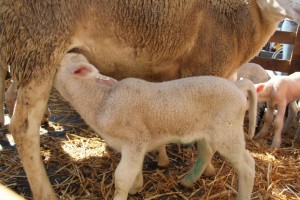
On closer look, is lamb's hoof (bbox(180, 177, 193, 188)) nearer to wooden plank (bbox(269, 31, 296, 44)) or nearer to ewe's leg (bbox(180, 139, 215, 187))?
ewe's leg (bbox(180, 139, 215, 187))

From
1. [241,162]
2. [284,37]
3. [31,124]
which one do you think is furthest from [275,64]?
[31,124]

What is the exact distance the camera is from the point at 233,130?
2180mm

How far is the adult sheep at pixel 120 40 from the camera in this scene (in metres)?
2.15

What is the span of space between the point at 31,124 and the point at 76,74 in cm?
43

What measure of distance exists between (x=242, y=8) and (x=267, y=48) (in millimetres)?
4961

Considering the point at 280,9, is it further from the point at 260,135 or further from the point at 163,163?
the point at 260,135

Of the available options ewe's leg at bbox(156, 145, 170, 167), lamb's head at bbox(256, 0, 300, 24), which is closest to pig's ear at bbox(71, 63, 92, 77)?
ewe's leg at bbox(156, 145, 170, 167)

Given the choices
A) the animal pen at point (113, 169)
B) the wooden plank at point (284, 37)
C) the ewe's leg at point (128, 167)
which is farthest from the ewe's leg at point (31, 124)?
the wooden plank at point (284, 37)

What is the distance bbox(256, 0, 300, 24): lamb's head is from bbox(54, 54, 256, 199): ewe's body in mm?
846

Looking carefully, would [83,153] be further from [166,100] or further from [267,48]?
[267,48]

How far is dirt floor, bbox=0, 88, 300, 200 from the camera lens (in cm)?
268

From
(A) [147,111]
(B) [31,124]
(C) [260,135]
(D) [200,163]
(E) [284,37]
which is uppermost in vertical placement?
(E) [284,37]

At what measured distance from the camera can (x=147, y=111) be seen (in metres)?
2.14

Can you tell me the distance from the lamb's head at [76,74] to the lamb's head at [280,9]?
4.53 feet
